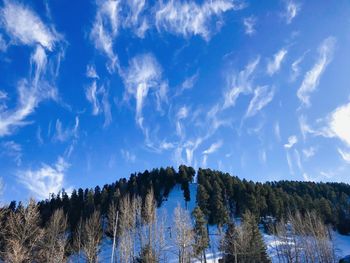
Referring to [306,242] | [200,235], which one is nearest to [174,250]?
[200,235]

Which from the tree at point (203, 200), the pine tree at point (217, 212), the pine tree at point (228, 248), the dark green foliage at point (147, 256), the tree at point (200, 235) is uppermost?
the tree at point (203, 200)

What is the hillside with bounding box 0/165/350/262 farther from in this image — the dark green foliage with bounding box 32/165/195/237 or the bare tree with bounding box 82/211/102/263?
the bare tree with bounding box 82/211/102/263

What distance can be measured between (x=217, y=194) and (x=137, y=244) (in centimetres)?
2427

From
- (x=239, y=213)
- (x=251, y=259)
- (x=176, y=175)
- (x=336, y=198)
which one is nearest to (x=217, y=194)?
(x=239, y=213)

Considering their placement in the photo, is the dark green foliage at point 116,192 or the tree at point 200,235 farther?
the dark green foliage at point 116,192

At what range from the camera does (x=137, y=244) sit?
63.8 meters

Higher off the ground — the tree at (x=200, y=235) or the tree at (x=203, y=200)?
the tree at (x=203, y=200)

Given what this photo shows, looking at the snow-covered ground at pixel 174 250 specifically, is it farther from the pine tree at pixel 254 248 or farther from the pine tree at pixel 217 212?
the pine tree at pixel 254 248

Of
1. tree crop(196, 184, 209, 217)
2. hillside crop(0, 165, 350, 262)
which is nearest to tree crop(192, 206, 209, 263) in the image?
hillside crop(0, 165, 350, 262)

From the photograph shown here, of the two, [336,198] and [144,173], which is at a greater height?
[144,173]

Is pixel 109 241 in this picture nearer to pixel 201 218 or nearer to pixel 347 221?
pixel 201 218

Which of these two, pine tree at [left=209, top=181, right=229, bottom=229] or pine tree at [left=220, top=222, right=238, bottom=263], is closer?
pine tree at [left=220, top=222, right=238, bottom=263]

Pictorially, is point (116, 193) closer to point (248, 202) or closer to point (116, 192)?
point (116, 192)

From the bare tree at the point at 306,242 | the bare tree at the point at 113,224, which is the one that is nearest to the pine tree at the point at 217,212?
the bare tree at the point at 306,242
